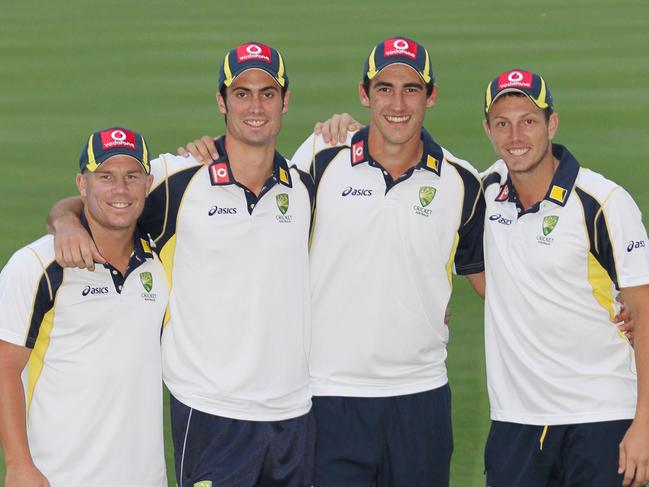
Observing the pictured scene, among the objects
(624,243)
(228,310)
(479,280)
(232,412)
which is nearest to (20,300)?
(228,310)

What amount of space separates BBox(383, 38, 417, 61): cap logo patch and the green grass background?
8.50 ft

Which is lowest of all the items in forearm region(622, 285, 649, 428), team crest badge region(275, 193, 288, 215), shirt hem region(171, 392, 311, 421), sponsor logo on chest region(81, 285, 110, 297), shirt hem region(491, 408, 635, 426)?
shirt hem region(491, 408, 635, 426)

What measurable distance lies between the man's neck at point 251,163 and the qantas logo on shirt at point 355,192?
292 millimetres

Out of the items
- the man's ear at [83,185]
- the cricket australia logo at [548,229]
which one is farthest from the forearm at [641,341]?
the man's ear at [83,185]

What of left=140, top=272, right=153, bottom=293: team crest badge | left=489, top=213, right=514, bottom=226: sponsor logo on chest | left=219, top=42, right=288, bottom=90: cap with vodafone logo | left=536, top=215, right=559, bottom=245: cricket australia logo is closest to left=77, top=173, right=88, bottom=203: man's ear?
left=140, top=272, right=153, bottom=293: team crest badge

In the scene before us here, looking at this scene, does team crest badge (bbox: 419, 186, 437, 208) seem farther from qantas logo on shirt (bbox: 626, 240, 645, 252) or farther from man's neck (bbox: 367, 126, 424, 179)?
qantas logo on shirt (bbox: 626, 240, 645, 252)

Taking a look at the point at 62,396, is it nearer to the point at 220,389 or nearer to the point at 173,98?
the point at 220,389

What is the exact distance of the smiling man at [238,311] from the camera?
4.58 meters

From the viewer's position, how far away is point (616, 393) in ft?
15.3

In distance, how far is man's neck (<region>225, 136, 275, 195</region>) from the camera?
15.4 feet

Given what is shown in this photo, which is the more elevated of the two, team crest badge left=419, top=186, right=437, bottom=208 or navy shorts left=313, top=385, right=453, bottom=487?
team crest badge left=419, top=186, right=437, bottom=208

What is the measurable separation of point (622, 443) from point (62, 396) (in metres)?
1.93

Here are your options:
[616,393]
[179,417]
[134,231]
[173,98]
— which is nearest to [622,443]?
[616,393]

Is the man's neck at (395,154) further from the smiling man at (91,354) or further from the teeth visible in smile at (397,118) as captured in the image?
the smiling man at (91,354)
